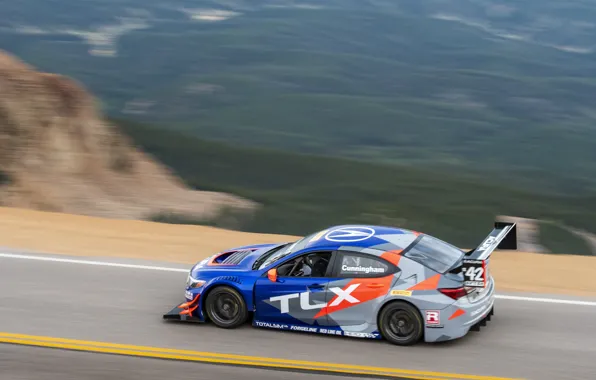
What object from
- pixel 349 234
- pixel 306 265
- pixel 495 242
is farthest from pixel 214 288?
pixel 495 242

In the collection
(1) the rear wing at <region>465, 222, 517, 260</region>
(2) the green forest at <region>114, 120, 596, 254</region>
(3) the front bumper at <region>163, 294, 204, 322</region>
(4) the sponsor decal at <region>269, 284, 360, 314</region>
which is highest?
(1) the rear wing at <region>465, 222, 517, 260</region>

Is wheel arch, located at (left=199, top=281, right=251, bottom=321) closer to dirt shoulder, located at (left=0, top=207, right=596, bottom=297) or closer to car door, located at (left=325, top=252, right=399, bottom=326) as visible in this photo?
car door, located at (left=325, top=252, right=399, bottom=326)

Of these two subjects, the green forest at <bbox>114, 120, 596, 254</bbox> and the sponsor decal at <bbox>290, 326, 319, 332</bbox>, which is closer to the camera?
the sponsor decal at <bbox>290, 326, 319, 332</bbox>

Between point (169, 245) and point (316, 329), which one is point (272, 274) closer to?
point (316, 329)

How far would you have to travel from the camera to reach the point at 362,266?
30.9 feet

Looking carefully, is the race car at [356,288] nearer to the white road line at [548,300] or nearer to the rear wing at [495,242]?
the rear wing at [495,242]

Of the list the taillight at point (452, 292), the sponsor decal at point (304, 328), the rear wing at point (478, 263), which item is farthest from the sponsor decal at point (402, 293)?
the sponsor decal at point (304, 328)

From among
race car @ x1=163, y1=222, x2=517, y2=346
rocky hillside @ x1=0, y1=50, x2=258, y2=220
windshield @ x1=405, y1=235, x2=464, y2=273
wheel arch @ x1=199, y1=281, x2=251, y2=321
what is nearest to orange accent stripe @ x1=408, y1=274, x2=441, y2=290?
race car @ x1=163, y1=222, x2=517, y2=346

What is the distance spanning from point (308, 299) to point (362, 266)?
69 centimetres

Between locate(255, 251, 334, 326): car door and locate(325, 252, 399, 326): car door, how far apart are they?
102mm

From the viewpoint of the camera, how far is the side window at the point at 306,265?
960 cm

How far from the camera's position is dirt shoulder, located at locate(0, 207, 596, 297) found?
12.9 metres

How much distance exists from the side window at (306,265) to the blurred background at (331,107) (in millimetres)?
14998

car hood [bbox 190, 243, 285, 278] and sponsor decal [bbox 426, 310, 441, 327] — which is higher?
car hood [bbox 190, 243, 285, 278]
